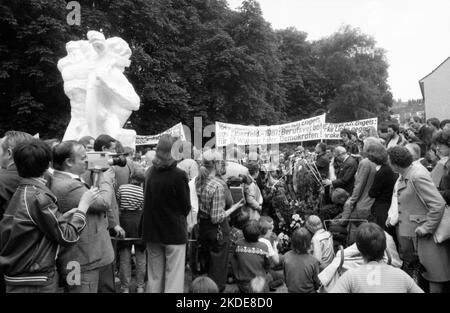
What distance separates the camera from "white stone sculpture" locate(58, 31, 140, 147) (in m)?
8.28

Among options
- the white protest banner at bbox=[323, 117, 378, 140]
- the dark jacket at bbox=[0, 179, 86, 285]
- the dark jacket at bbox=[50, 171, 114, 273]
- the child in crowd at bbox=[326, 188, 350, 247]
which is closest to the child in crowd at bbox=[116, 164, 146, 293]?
the dark jacket at bbox=[50, 171, 114, 273]

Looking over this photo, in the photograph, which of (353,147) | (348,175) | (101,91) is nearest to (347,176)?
(348,175)

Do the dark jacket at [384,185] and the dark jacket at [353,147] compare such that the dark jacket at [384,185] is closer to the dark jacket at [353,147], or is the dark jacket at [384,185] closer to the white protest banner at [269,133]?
the dark jacket at [353,147]

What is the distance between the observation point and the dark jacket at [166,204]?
434 cm

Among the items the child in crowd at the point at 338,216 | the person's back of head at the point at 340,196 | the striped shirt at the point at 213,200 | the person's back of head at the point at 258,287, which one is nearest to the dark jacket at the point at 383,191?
the child in crowd at the point at 338,216

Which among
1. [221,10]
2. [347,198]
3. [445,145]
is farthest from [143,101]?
[445,145]

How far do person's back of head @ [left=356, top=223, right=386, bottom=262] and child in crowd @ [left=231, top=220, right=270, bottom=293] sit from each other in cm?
190

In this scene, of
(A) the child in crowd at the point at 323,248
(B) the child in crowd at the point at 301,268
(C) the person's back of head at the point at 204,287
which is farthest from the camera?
(A) the child in crowd at the point at 323,248

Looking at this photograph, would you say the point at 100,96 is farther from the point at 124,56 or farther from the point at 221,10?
the point at 221,10

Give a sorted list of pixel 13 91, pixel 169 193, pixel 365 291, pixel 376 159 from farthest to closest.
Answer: pixel 13 91 → pixel 376 159 → pixel 169 193 → pixel 365 291

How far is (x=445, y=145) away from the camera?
4.64 meters

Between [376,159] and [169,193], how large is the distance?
2539 mm

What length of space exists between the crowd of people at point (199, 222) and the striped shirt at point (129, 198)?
11 mm

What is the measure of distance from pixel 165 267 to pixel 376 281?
229 cm
